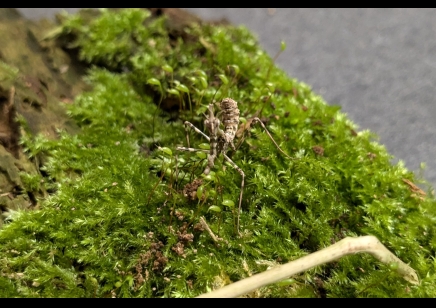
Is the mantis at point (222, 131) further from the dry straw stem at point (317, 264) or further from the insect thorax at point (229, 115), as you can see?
the dry straw stem at point (317, 264)

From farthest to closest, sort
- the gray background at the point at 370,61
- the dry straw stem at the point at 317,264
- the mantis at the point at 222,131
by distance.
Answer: the gray background at the point at 370,61
the mantis at the point at 222,131
the dry straw stem at the point at 317,264

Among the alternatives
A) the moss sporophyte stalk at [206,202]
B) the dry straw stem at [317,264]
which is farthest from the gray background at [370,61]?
the dry straw stem at [317,264]

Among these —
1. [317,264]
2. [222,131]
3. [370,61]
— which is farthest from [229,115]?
[370,61]

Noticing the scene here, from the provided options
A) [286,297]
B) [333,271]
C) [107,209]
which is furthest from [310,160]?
[107,209]

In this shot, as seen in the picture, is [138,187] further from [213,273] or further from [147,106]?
[147,106]

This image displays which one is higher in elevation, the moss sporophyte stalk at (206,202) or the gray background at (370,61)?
the gray background at (370,61)

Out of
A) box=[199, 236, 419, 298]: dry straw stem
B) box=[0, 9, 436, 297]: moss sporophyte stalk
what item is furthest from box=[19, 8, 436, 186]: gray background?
box=[199, 236, 419, 298]: dry straw stem

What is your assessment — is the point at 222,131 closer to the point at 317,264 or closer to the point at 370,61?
the point at 317,264
